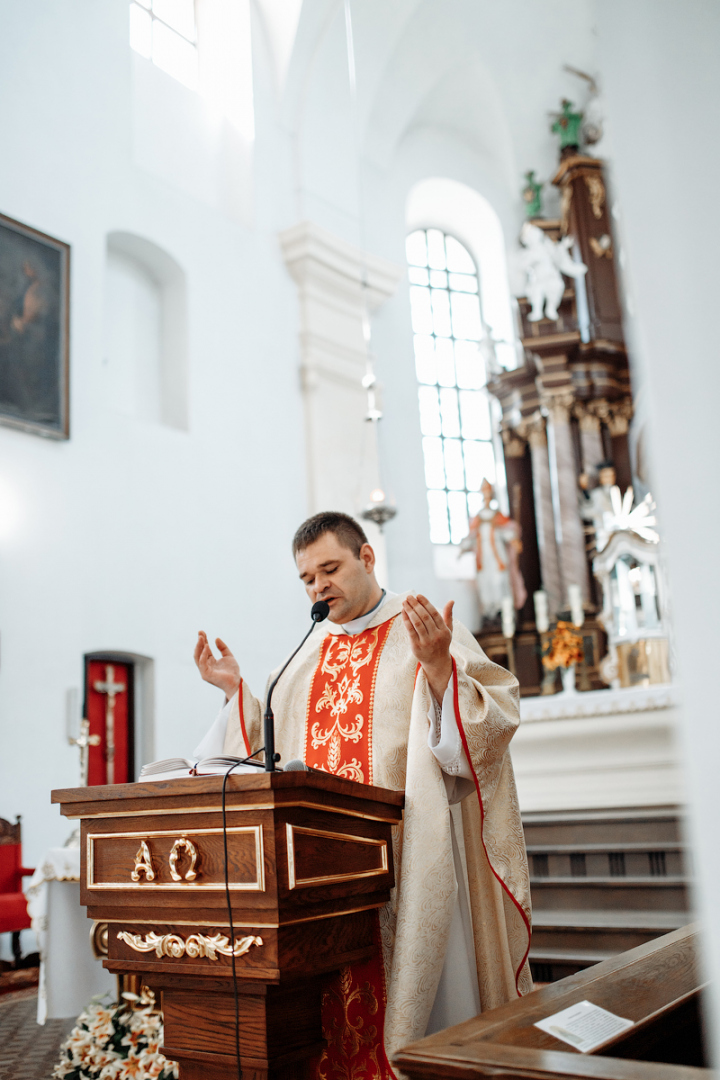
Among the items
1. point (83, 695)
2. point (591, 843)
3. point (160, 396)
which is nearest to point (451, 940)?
point (591, 843)

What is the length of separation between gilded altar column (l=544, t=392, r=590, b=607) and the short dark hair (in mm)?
8740

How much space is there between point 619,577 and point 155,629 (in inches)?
184

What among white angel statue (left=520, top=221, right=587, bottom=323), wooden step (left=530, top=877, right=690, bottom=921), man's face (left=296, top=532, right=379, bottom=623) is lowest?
wooden step (left=530, top=877, right=690, bottom=921)

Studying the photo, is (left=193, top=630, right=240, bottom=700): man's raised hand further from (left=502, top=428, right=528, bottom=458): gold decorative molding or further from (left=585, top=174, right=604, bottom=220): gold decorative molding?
(left=585, top=174, right=604, bottom=220): gold decorative molding

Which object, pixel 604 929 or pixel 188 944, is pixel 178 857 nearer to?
pixel 188 944

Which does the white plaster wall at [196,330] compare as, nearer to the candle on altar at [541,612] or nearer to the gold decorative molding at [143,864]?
the candle on altar at [541,612]

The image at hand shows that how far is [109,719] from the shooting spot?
25.3ft

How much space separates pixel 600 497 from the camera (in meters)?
11.3

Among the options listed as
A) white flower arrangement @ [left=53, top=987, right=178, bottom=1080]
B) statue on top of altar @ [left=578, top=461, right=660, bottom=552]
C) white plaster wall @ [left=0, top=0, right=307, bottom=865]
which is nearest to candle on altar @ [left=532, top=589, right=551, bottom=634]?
statue on top of altar @ [left=578, top=461, right=660, bottom=552]

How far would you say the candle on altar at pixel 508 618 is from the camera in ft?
36.8

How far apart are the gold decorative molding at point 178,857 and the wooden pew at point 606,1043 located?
501 mm

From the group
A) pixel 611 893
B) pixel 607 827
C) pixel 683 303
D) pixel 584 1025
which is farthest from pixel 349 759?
pixel 607 827

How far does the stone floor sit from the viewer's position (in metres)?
3.54

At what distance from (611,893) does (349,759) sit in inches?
111
